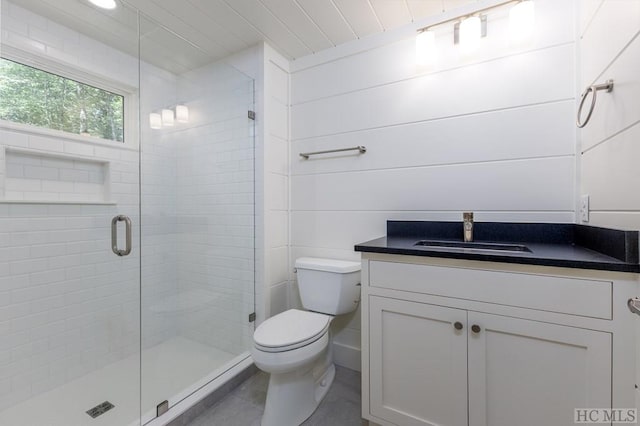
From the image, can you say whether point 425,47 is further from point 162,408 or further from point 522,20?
point 162,408

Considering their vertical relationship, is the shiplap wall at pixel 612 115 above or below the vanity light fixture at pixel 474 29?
below

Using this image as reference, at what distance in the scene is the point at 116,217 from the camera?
159 cm

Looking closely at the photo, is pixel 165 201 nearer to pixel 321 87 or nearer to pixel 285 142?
pixel 285 142

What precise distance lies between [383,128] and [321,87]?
22.7 inches

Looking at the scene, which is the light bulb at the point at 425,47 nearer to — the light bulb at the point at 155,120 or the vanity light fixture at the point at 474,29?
the vanity light fixture at the point at 474,29

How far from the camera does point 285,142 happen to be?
2051 mm

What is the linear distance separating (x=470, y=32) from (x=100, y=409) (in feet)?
9.24

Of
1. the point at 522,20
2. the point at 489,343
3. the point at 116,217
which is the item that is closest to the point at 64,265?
the point at 116,217

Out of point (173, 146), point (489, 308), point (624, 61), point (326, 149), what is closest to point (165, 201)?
point (173, 146)

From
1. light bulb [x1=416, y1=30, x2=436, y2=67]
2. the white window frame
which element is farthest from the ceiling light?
light bulb [x1=416, y1=30, x2=436, y2=67]

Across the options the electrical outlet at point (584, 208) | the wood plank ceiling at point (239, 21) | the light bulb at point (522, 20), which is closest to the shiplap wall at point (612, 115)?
the electrical outlet at point (584, 208)

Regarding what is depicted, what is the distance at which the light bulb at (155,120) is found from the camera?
→ 73.5 inches

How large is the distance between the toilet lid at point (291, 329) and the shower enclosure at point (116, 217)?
0.53 metres
